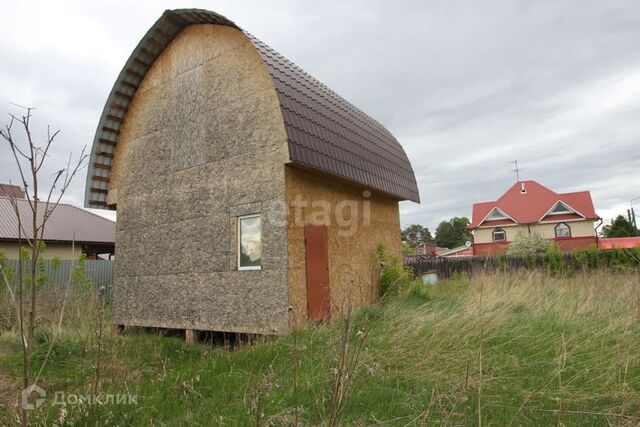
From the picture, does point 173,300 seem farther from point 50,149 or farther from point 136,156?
point 50,149

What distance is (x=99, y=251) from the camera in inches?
939

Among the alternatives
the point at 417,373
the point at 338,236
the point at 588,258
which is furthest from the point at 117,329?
the point at 588,258

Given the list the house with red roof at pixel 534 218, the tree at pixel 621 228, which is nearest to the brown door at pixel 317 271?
the house with red roof at pixel 534 218

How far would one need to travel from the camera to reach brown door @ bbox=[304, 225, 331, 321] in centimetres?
709

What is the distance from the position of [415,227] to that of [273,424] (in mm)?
90803

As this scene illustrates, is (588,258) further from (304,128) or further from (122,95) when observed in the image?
(122,95)

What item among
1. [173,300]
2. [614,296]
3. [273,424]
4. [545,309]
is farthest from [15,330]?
[614,296]

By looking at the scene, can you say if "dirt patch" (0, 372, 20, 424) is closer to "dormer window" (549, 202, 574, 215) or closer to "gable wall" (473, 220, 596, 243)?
"gable wall" (473, 220, 596, 243)

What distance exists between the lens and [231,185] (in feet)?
25.0

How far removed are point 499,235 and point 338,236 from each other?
30.2m

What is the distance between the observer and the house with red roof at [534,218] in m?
31.7

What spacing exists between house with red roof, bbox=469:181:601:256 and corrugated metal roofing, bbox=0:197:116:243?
27.1m

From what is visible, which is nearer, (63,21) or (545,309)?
(63,21)

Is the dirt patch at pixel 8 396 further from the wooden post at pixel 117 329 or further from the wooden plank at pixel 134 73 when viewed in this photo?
the wooden plank at pixel 134 73
